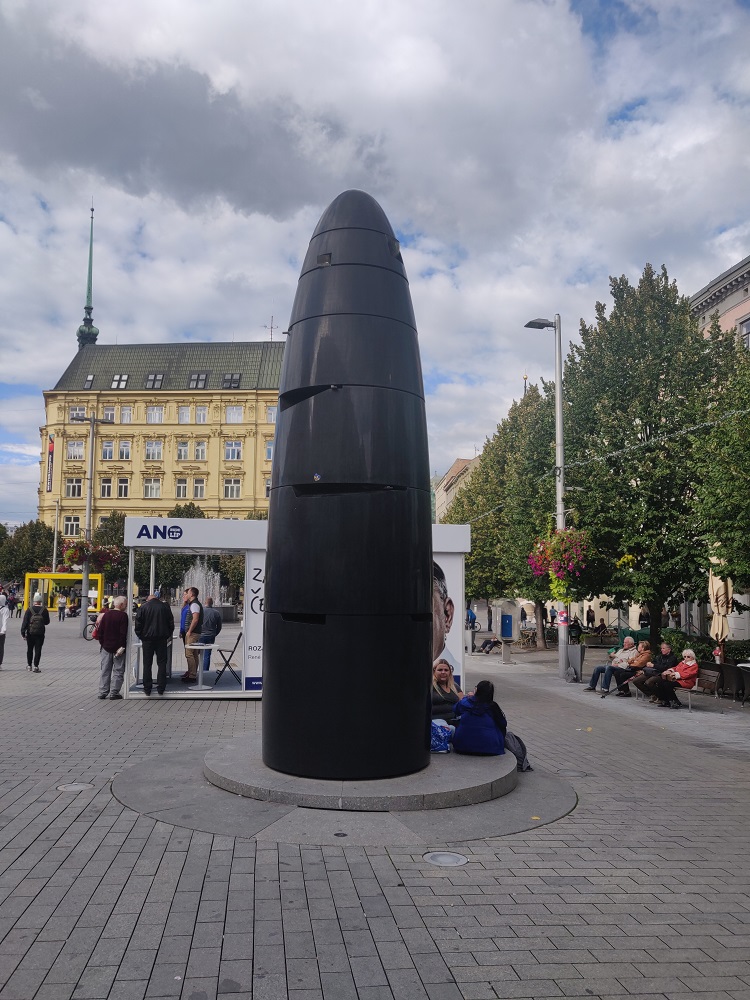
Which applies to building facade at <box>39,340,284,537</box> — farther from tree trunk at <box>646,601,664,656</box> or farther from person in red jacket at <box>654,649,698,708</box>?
person in red jacket at <box>654,649,698,708</box>

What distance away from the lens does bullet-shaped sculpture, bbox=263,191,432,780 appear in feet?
25.6

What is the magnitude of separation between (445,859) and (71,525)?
7906 cm

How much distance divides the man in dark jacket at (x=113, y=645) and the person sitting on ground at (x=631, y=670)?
34.2 feet

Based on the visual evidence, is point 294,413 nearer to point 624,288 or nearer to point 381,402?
point 381,402

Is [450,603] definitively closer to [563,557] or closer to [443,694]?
→ [443,694]

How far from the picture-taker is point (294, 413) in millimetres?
8438

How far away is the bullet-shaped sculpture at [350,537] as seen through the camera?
7.80 metres

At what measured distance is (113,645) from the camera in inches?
580

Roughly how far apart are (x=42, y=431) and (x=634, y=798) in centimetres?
8444

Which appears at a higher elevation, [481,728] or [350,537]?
[350,537]

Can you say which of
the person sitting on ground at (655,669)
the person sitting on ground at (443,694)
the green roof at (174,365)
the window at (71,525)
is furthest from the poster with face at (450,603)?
the window at (71,525)

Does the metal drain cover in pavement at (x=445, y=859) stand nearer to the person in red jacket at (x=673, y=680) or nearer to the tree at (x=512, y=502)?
the person in red jacket at (x=673, y=680)

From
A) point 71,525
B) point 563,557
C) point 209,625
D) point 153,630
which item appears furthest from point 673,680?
point 71,525

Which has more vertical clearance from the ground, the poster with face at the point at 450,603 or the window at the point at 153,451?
the window at the point at 153,451
